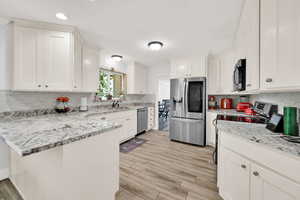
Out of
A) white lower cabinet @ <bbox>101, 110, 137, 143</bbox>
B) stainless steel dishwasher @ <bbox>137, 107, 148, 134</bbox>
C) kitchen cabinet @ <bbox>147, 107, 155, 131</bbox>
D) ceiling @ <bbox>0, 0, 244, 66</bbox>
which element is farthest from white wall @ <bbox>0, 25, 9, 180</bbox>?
kitchen cabinet @ <bbox>147, 107, 155, 131</bbox>

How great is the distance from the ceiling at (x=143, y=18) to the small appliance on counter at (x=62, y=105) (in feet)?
4.16

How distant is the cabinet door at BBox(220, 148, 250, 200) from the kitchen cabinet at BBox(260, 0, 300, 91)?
0.74 metres

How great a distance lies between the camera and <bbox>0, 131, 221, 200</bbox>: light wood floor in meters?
1.55

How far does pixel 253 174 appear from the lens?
102 centimetres

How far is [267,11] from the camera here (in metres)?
1.06

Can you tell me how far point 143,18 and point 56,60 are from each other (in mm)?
1536

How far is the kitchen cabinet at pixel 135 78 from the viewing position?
4.09 metres

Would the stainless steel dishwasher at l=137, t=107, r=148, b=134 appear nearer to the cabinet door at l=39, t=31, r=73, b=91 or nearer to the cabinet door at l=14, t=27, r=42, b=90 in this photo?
the cabinet door at l=39, t=31, r=73, b=91

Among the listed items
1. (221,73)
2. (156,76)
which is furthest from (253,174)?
(156,76)

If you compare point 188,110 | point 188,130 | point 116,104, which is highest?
point 116,104

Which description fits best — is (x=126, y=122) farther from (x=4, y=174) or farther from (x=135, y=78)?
(x=4, y=174)

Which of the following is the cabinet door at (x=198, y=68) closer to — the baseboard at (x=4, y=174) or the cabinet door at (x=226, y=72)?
the cabinet door at (x=226, y=72)

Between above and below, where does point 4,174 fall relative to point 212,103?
below

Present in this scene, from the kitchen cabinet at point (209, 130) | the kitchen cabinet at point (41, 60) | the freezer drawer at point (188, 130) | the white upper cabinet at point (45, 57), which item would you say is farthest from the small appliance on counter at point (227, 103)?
the kitchen cabinet at point (41, 60)
